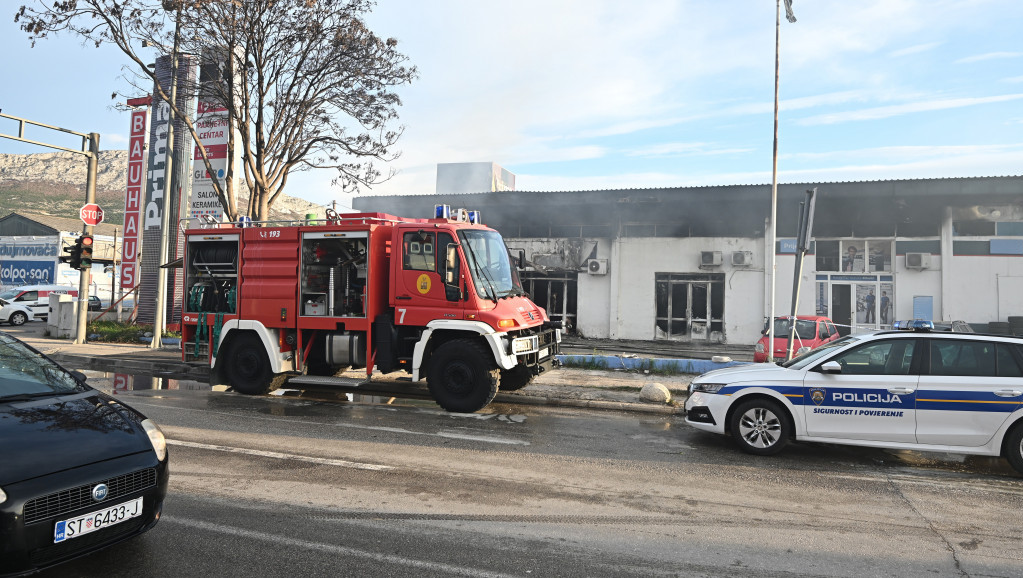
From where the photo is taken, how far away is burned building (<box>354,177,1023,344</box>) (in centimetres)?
1931

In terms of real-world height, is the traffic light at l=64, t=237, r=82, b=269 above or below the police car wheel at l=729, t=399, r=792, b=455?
above

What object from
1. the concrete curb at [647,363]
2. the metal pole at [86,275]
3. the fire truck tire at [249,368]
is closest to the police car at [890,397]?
the concrete curb at [647,363]

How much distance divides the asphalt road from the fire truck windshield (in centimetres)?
220

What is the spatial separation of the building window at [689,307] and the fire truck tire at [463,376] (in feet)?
48.2

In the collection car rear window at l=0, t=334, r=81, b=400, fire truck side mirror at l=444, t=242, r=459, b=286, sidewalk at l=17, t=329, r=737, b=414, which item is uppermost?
fire truck side mirror at l=444, t=242, r=459, b=286

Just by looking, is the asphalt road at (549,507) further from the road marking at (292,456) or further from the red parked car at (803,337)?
the red parked car at (803,337)

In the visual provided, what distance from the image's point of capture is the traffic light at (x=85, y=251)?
16.4 metres

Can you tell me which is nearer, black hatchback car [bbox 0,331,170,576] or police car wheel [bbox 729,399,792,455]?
black hatchback car [bbox 0,331,170,576]

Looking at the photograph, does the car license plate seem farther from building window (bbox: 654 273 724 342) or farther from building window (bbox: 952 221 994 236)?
Answer: building window (bbox: 952 221 994 236)

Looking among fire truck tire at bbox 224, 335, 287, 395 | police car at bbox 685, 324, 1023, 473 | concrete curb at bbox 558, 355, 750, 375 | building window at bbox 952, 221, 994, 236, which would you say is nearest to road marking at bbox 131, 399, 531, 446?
fire truck tire at bbox 224, 335, 287, 395

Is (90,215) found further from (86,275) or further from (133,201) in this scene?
(133,201)

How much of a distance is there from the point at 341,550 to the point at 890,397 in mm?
5881

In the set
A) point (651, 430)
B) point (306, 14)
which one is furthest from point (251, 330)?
point (306, 14)

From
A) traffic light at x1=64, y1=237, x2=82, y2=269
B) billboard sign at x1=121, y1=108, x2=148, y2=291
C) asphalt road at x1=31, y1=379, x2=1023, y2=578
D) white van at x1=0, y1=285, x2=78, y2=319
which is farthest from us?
white van at x1=0, y1=285, x2=78, y2=319
